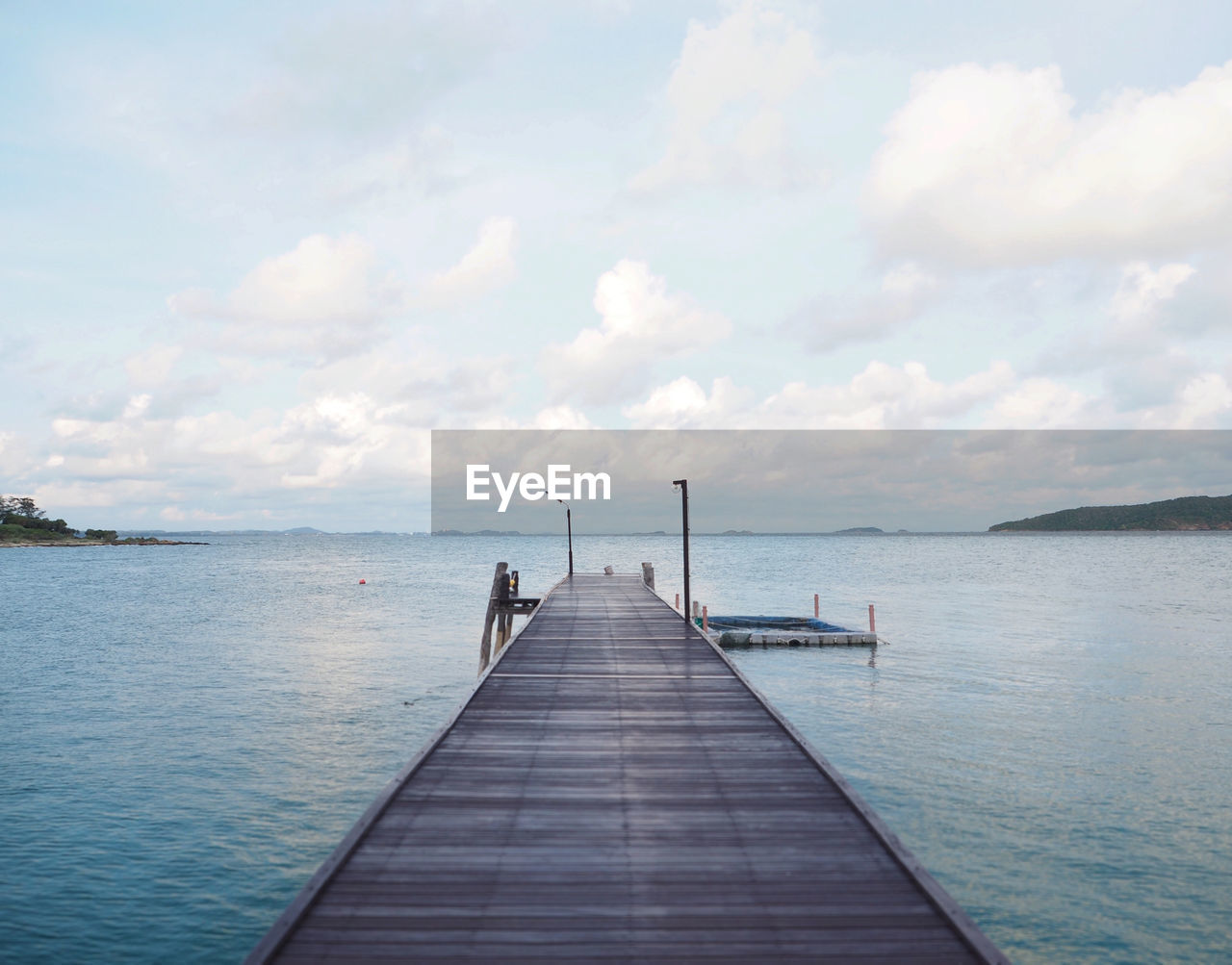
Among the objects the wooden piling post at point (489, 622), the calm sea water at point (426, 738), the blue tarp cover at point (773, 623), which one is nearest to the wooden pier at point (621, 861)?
the calm sea water at point (426, 738)

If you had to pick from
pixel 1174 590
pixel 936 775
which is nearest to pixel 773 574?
pixel 1174 590

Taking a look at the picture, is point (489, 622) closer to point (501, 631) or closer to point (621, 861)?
point (501, 631)

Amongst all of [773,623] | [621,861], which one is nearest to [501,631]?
[773,623]

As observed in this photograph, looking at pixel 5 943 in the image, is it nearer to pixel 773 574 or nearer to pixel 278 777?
pixel 278 777

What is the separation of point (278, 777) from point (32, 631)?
36.8 meters

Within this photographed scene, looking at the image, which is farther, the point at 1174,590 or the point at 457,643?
the point at 1174,590

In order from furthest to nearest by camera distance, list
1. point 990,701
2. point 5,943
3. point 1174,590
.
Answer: point 1174,590 < point 990,701 < point 5,943

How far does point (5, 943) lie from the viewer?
10695 millimetres

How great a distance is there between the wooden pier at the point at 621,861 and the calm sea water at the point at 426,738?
450cm

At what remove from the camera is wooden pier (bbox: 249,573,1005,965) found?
19.8 feet

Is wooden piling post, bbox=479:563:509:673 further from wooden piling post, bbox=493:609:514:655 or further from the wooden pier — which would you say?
the wooden pier

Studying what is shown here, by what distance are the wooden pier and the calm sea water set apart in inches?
177

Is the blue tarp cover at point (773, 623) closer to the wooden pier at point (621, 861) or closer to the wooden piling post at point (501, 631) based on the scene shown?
the wooden piling post at point (501, 631)

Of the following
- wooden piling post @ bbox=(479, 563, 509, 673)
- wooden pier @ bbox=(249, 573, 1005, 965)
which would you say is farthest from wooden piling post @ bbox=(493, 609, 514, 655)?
wooden pier @ bbox=(249, 573, 1005, 965)
